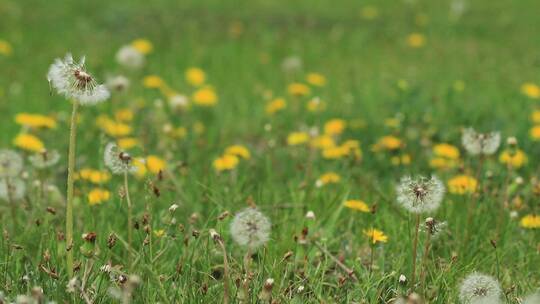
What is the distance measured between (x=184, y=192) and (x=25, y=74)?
268cm

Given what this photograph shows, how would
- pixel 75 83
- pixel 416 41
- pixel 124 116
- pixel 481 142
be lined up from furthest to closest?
1. pixel 416 41
2. pixel 124 116
3. pixel 481 142
4. pixel 75 83

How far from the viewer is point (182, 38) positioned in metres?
A: 6.70

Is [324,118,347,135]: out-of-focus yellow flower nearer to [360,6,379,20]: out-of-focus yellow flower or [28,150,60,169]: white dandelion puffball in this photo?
[28,150,60,169]: white dandelion puffball

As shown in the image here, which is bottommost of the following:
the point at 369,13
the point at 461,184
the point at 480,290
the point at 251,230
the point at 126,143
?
the point at 480,290

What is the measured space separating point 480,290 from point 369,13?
7.05 metres

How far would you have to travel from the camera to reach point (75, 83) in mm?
1730

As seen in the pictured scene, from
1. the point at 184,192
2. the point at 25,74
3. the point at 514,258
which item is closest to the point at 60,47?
the point at 25,74

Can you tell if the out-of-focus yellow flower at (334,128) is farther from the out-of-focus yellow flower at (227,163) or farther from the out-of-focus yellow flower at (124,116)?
the out-of-focus yellow flower at (124,116)

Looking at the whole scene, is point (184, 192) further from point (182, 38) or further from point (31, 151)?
point (182, 38)

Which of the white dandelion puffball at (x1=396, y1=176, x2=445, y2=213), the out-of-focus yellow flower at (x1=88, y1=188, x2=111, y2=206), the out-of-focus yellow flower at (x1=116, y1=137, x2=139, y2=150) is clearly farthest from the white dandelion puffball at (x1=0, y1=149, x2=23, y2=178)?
the white dandelion puffball at (x1=396, y1=176, x2=445, y2=213)

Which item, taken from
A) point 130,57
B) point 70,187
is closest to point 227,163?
point 70,187

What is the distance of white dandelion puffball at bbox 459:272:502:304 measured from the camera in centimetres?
175

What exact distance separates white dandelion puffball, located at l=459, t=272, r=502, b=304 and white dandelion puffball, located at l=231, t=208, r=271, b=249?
1.56 ft

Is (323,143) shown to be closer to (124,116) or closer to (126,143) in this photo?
(126,143)
